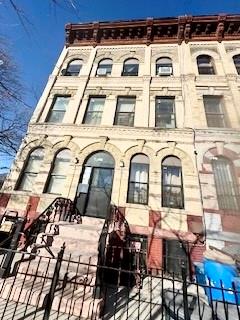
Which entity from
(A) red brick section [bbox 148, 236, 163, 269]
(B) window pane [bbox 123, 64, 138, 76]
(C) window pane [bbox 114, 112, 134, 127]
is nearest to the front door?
(A) red brick section [bbox 148, 236, 163, 269]

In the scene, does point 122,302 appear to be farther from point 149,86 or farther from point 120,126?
point 149,86

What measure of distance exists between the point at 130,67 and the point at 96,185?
8904 mm

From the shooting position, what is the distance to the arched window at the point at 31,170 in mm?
10742

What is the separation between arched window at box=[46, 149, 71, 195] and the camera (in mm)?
10507

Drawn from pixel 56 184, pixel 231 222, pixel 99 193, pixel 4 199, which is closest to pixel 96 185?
pixel 99 193

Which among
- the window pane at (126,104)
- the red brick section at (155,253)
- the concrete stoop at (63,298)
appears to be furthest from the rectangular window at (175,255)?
the window pane at (126,104)

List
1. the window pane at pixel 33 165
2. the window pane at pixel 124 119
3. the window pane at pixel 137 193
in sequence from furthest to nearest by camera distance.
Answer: the window pane at pixel 124 119
the window pane at pixel 33 165
the window pane at pixel 137 193

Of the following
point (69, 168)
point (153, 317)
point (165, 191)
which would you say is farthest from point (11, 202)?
point (153, 317)

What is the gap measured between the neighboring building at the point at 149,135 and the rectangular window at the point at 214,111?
6 centimetres

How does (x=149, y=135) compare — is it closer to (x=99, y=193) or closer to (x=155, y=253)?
(x=99, y=193)

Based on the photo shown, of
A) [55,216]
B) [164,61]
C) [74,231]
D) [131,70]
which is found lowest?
[74,231]

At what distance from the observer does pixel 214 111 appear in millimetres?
11820

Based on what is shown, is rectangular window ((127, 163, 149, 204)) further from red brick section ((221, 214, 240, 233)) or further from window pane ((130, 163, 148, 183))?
red brick section ((221, 214, 240, 233))

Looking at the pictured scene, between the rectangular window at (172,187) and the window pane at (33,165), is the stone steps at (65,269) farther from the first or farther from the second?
the window pane at (33,165)
